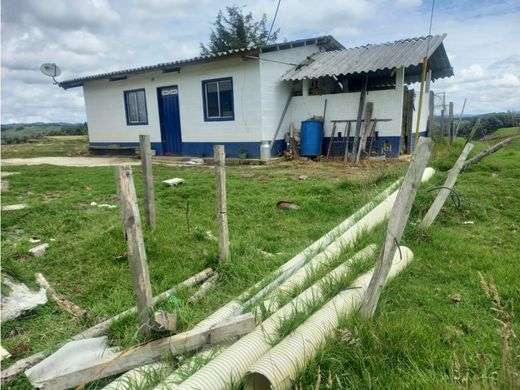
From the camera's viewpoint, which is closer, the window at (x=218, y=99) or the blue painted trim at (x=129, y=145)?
the window at (x=218, y=99)

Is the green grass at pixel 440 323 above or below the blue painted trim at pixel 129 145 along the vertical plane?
below

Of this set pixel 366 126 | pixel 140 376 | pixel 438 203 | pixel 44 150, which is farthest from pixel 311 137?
pixel 44 150

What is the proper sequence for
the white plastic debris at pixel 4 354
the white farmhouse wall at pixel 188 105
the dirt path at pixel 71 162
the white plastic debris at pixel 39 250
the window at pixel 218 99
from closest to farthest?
the white plastic debris at pixel 4 354
the white plastic debris at pixel 39 250
the white farmhouse wall at pixel 188 105
the window at pixel 218 99
the dirt path at pixel 71 162

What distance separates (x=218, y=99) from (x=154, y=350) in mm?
10900

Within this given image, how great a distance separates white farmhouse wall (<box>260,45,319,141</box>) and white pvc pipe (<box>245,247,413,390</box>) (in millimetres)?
9249

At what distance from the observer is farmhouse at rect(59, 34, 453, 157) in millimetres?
10484

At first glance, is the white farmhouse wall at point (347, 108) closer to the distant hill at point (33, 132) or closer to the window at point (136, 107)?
the window at point (136, 107)

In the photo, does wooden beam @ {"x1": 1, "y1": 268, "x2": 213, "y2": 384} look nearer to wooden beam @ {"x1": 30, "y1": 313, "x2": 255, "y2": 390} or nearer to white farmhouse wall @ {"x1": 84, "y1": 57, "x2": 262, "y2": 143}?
wooden beam @ {"x1": 30, "y1": 313, "x2": 255, "y2": 390}

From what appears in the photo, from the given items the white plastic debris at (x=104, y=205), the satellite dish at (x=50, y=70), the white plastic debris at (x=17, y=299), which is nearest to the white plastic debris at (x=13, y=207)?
the white plastic debris at (x=104, y=205)

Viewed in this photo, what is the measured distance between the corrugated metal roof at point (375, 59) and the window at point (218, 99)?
6.16 feet

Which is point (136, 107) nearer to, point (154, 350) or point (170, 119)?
point (170, 119)

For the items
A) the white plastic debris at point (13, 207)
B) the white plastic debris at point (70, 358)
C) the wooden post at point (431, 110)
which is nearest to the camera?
the white plastic debris at point (70, 358)

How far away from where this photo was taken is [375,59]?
10.6 metres

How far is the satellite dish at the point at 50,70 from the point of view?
46.5 feet
